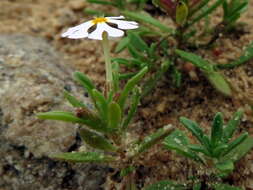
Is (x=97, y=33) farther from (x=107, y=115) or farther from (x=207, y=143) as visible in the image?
(x=207, y=143)

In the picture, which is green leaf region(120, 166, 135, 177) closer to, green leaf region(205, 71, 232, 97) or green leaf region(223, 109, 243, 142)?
green leaf region(223, 109, 243, 142)

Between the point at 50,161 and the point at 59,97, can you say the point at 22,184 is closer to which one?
the point at 50,161

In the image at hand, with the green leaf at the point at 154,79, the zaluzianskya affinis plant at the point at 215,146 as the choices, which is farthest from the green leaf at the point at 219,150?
the green leaf at the point at 154,79

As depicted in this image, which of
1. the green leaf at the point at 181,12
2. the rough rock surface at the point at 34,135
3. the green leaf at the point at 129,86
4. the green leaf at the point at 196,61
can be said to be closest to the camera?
the green leaf at the point at 129,86

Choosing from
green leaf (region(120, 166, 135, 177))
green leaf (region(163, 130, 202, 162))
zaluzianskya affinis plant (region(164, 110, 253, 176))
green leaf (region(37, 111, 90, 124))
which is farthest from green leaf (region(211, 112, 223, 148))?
green leaf (region(37, 111, 90, 124))

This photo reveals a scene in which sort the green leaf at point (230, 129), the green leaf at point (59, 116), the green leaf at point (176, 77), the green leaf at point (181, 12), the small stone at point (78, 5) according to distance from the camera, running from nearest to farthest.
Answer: the green leaf at point (59, 116)
the green leaf at point (230, 129)
the green leaf at point (181, 12)
the green leaf at point (176, 77)
the small stone at point (78, 5)

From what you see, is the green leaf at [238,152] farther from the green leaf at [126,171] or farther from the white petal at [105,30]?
the white petal at [105,30]

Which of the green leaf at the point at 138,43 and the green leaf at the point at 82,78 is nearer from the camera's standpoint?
the green leaf at the point at 82,78

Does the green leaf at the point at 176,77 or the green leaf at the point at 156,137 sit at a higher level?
the green leaf at the point at 176,77
